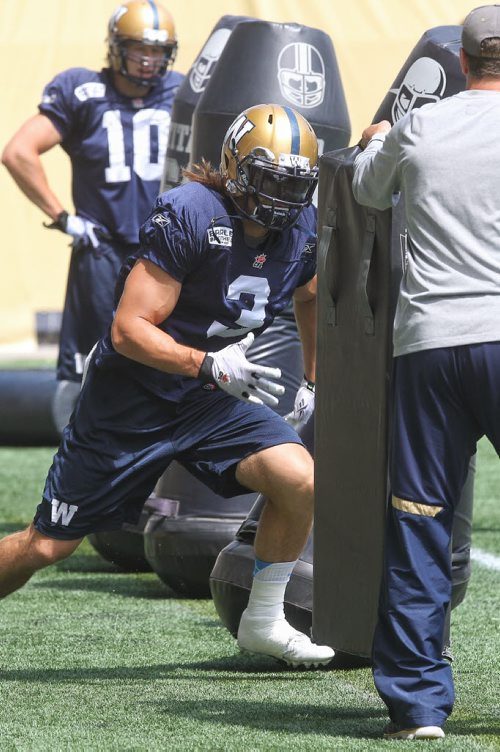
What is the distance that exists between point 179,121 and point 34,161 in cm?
138

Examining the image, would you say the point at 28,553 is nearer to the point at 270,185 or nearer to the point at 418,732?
the point at 270,185

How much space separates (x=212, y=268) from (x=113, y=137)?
297 centimetres

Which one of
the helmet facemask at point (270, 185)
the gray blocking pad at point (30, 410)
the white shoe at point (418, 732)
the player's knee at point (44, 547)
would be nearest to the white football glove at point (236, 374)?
the helmet facemask at point (270, 185)

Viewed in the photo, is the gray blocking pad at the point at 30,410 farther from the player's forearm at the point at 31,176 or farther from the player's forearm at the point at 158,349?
the player's forearm at the point at 158,349

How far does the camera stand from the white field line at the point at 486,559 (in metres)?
5.67

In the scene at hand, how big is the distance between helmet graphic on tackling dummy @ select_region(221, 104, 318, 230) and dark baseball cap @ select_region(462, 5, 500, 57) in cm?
85

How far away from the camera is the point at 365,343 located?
133 inches

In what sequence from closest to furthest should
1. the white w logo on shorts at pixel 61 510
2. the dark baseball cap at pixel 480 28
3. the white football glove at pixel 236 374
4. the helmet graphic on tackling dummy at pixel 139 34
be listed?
the dark baseball cap at pixel 480 28 → the white football glove at pixel 236 374 → the white w logo on shorts at pixel 61 510 → the helmet graphic on tackling dummy at pixel 139 34

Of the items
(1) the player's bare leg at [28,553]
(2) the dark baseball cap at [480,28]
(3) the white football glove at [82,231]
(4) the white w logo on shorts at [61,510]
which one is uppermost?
(2) the dark baseball cap at [480,28]

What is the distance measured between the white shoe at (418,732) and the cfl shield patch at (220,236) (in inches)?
→ 52.6

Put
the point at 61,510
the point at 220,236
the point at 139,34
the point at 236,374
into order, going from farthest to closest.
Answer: the point at 139,34, the point at 61,510, the point at 220,236, the point at 236,374

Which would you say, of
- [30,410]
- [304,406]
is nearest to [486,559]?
[304,406]

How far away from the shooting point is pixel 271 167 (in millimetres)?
3799

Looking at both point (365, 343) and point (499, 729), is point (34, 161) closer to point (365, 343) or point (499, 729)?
point (365, 343)
